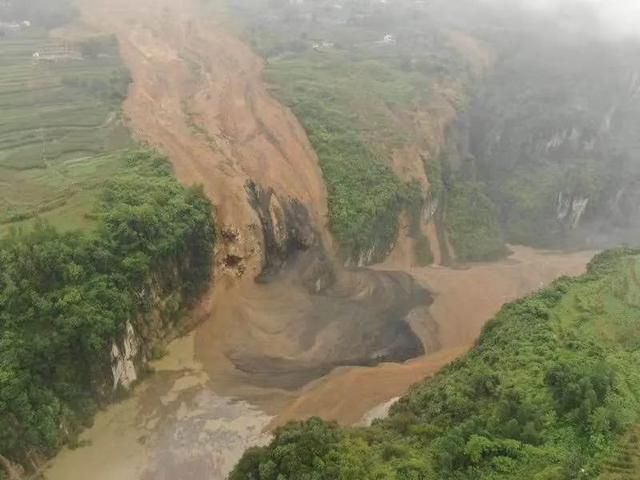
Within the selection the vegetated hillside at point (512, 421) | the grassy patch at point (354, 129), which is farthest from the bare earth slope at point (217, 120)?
the vegetated hillside at point (512, 421)

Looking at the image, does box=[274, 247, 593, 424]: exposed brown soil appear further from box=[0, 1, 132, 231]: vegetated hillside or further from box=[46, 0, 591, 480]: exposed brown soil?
box=[0, 1, 132, 231]: vegetated hillside

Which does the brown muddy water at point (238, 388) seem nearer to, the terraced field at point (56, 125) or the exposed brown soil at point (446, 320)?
the exposed brown soil at point (446, 320)

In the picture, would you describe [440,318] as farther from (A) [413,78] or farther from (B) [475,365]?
(A) [413,78]

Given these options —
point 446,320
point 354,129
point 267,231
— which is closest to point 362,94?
point 354,129

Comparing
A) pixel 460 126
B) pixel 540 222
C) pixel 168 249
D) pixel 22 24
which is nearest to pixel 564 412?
pixel 168 249

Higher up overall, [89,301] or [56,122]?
[56,122]

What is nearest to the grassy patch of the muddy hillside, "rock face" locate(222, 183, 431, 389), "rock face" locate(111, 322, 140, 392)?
the muddy hillside

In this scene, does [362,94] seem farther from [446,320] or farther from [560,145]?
[446,320]
